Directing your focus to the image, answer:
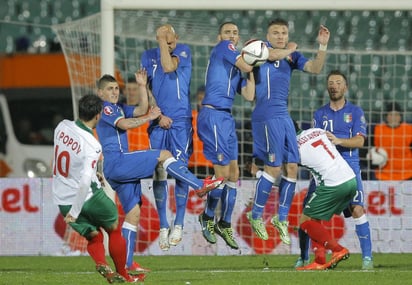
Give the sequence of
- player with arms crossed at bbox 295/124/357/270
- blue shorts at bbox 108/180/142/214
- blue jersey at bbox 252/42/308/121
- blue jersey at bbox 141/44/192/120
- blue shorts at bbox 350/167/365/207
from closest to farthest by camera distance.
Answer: player with arms crossed at bbox 295/124/357/270
blue shorts at bbox 108/180/142/214
blue jersey at bbox 252/42/308/121
blue jersey at bbox 141/44/192/120
blue shorts at bbox 350/167/365/207

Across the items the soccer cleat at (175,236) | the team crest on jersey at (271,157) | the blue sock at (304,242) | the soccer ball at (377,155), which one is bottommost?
A: the blue sock at (304,242)

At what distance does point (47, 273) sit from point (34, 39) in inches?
473

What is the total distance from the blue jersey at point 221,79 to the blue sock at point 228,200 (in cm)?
86

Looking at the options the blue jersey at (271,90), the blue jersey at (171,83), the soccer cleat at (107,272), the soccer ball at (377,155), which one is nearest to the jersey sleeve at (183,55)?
the blue jersey at (171,83)

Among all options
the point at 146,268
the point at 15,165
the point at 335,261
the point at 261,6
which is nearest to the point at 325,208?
the point at 335,261

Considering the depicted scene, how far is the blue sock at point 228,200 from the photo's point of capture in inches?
533

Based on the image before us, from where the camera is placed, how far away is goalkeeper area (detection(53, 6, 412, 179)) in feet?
56.5

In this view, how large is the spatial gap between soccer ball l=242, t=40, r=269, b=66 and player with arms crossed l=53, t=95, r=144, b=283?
2.47 m

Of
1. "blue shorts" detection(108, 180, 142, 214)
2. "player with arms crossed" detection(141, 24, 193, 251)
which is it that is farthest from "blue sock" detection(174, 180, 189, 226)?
"blue shorts" detection(108, 180, 142, 214)

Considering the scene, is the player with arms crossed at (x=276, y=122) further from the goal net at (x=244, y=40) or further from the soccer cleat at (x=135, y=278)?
the goal net at (x=244, y=40)

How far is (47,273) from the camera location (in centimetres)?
1298

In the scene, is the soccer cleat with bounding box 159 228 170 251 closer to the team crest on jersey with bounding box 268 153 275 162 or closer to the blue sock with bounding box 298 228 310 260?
the team crest on jersey with bounding box 268 153 275 162

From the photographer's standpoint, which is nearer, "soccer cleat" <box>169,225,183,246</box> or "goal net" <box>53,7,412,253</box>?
"soccer cleat" <box>169,225,183,246</box>

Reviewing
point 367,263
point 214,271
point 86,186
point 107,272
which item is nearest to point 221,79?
point 214,271
